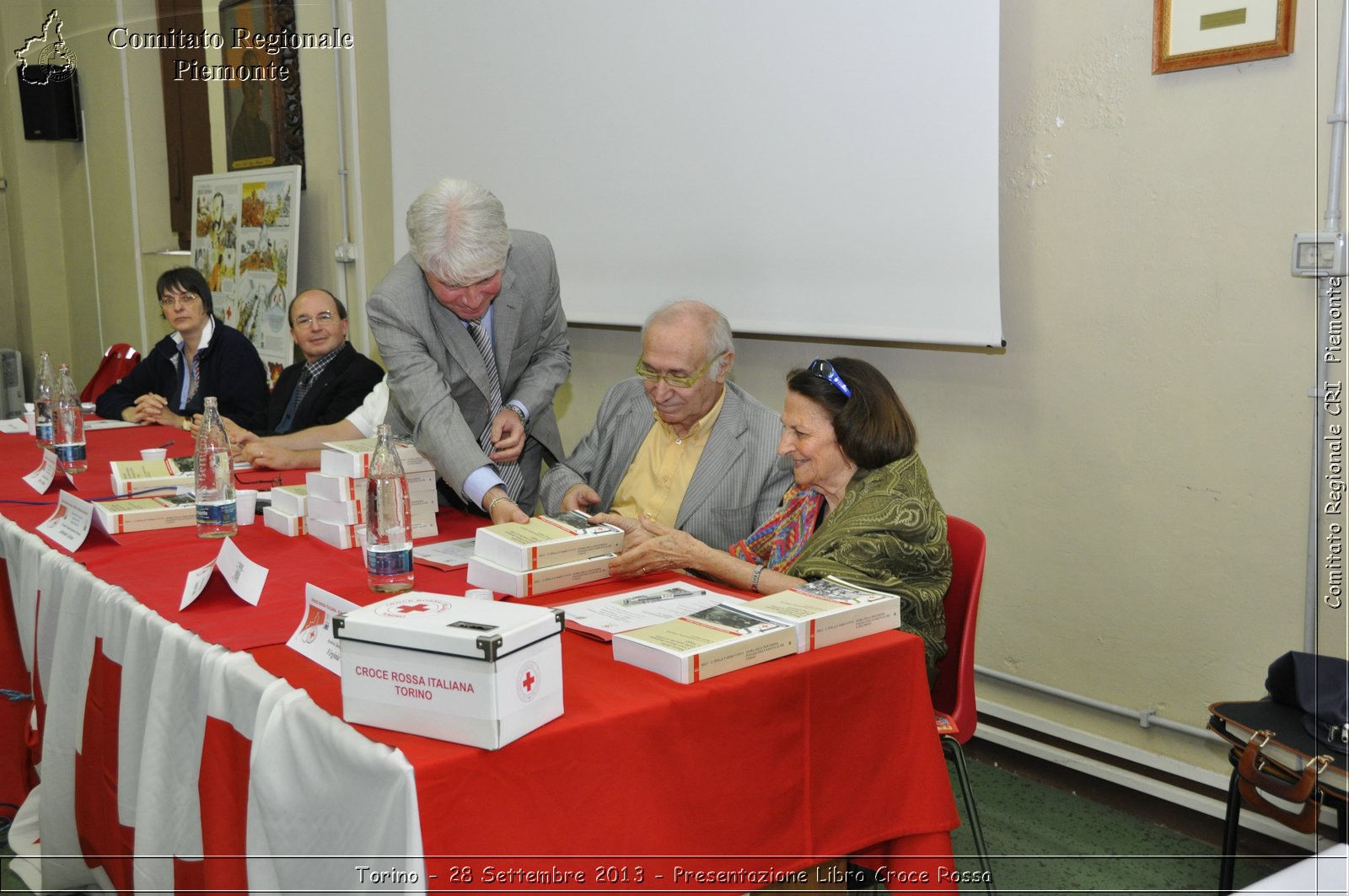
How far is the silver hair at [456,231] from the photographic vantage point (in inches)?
97.4

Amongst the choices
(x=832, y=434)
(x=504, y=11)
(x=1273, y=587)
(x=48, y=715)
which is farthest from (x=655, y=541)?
(x=504, y=11)

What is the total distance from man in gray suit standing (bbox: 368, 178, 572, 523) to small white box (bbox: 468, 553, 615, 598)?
1.12 ft

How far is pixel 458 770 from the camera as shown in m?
1.22

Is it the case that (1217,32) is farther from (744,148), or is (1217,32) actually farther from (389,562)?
(389,562)

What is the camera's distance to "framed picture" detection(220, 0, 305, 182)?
6121mm

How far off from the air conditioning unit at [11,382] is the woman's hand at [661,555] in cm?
863

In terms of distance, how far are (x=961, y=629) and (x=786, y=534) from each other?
41cm

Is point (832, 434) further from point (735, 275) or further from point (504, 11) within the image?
point (504, 11)

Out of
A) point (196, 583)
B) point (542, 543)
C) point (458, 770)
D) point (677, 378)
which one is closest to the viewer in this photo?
point (458, 770)

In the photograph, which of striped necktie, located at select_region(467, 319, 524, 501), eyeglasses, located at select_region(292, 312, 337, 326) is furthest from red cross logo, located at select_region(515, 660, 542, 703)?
eyeglasses, located at select_region(292, 312, 337, 326)

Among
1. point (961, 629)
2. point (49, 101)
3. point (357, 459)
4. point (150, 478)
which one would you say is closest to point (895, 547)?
point (961, 629)

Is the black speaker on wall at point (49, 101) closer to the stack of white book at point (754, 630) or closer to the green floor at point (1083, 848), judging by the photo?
the green floor at point (1083, 848)

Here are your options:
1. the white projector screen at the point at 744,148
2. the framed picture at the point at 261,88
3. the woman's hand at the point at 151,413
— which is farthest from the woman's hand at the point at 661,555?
the framed picture at the point at 261,88

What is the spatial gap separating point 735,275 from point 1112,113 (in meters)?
1.30
